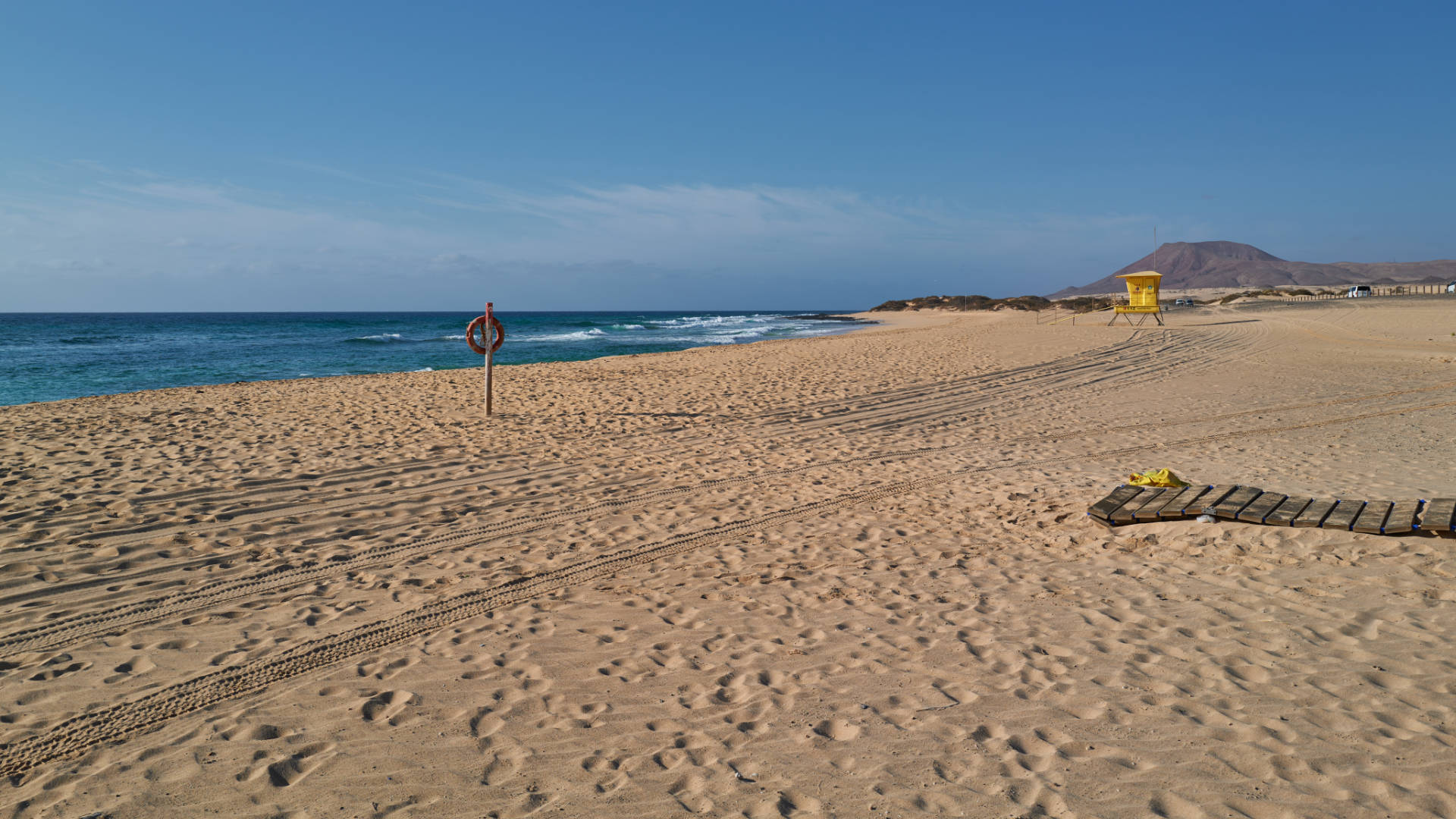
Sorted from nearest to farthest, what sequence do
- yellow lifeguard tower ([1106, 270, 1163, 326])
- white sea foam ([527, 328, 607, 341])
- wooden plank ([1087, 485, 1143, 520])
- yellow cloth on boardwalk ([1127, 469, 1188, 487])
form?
1. wooden plank ([1087, 485, 1143, 520])
2. yellow cloth on boardwalk ([1127, 469, 1188, 487])
3. yellow lifeguard tower ([1106, 270, 1163, 326])
4. white sea foam ([527, 328, 607, 341])

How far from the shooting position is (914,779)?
2508mm

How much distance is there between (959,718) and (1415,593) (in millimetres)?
2659

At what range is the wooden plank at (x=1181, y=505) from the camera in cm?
491

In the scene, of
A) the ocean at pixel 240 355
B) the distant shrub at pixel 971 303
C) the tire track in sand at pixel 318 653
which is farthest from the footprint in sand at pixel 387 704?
the distant shrub at pixel 971 303

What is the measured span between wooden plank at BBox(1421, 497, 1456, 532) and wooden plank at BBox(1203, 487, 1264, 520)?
0.85m

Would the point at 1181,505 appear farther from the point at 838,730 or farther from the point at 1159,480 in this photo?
the point at 838,730

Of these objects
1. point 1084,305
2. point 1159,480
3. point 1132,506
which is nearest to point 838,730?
point 1132,506

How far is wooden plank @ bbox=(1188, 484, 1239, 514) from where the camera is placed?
4.88 meters

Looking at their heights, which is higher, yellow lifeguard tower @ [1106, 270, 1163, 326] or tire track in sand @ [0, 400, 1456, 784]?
yellow lifeguard tower @ [1106, 270, 1163, 326]

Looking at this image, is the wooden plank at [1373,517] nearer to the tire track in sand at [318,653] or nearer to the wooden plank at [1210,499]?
the wooden plank at [1210,499]

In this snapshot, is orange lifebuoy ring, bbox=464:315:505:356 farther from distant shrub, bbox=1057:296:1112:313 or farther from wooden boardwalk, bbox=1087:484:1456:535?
distant shrub, bbox=1057:296:1112:313

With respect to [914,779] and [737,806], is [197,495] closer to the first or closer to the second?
[737,806]

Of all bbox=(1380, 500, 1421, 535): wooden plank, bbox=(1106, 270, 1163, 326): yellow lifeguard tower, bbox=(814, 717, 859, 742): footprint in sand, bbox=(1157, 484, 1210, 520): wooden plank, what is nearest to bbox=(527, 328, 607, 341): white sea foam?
bbox=(1106, 270, 1163, 326): yellow lifeguard tower

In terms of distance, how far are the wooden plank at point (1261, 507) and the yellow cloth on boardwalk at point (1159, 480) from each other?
0.56 m
